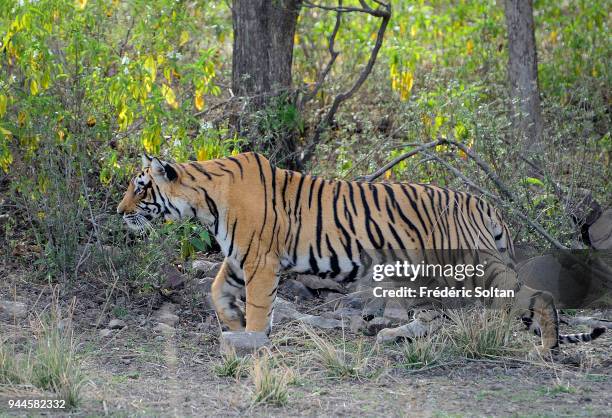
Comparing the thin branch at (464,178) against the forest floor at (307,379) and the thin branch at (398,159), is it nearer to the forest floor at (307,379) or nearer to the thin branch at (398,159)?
the thin branch at (398,159)

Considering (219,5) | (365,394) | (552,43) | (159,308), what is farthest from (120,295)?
(552,43)

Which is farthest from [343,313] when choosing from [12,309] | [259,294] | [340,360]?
[12,309]

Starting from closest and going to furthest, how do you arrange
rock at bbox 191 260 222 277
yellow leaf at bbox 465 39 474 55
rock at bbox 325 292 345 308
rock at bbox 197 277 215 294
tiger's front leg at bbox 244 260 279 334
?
tiger's front leg at bbox 244 260 279 334 → rock at bbox 197 277 215 294 → rock at bbox 325 292 345 308 → rock at bbox 191 260 222 277 → yellow leaf at bbox 465 39 474 55

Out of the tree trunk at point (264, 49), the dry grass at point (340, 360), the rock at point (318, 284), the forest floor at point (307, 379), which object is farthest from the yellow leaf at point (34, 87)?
the dry grass at point (340, 360)

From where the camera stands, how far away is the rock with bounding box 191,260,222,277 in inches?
360

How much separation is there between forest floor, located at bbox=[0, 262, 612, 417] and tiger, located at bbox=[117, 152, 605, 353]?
0.38 m

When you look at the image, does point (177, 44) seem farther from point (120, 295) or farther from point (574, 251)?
point (574, 251)

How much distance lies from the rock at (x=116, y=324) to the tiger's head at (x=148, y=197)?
2.54 ft

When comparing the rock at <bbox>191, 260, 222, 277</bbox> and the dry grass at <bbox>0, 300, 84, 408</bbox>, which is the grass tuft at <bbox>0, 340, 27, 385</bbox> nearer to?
the dry grass at <bbox>0, 300, 84, 408</bbox>

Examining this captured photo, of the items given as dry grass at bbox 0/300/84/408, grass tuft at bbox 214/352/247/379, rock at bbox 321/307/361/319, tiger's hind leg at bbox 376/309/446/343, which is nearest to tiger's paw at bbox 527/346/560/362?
tiger's hind leg at bbox 376/309/446/343

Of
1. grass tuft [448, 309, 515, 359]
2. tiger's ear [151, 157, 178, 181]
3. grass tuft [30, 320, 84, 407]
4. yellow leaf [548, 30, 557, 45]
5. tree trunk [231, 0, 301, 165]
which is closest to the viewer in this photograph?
grass tuft [30, 320, 84, 407]

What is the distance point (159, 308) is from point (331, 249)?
5.44ft

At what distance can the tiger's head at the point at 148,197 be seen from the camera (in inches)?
299

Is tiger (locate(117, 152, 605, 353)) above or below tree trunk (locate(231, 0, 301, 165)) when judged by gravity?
below
